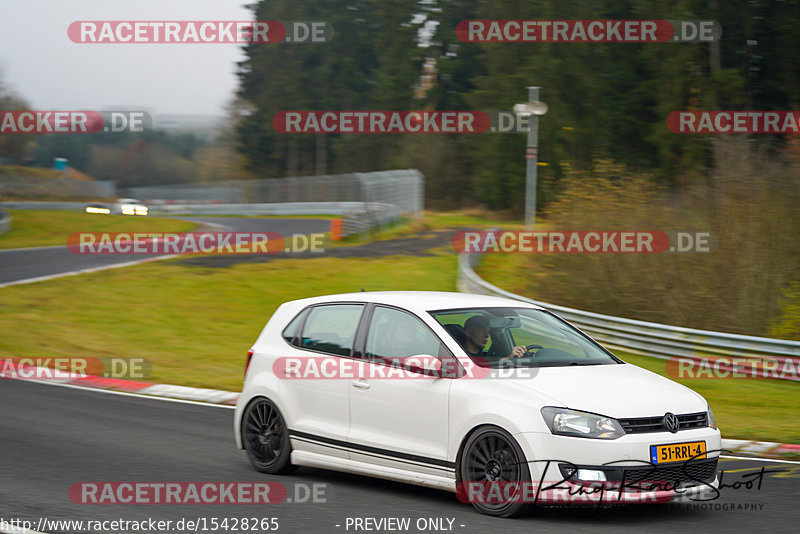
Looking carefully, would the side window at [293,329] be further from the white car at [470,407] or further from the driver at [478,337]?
the driver at [478,337]

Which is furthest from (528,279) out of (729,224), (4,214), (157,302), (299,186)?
(299,186)

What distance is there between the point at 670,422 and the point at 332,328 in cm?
303

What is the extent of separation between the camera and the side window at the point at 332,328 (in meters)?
8.06

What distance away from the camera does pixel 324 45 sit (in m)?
75.9

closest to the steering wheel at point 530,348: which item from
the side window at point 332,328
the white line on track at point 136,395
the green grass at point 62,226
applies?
the side window at point 332,328

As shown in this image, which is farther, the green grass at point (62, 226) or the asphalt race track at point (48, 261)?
the green grass at point (62, 226)

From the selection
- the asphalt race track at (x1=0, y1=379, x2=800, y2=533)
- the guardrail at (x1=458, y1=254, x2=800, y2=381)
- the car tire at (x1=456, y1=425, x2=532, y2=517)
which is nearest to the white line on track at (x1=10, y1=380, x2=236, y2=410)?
the asphalt race track at (x1=0, y1=379, x2=800, y2=533)

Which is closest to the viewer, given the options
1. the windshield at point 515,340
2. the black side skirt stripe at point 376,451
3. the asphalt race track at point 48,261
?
the black side skirt stripe at point 376,451

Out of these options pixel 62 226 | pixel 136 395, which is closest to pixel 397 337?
pixel 136 395

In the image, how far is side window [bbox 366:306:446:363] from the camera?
7484mm

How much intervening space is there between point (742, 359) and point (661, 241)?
139 inches

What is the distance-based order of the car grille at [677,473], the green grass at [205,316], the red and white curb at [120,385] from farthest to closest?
the green grass at [205,316] < the red and white curb at [120,385] < the car grille at [677,473]

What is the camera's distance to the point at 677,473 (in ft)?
21.4

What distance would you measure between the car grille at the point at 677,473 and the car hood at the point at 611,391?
0.35m
